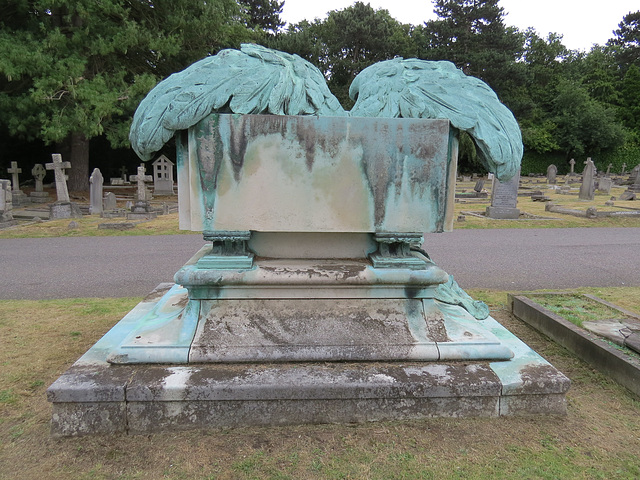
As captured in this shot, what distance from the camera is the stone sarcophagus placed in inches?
92.1

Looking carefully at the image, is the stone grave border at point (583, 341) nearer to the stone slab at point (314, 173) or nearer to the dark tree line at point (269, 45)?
the stone slab at point (314, 173)

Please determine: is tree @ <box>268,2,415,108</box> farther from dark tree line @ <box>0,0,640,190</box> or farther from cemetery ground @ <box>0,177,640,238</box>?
cemetery ground @ <box>0,177,640,238</box>

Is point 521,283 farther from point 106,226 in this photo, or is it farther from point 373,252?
point 106,226

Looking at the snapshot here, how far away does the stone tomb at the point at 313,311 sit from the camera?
2330 millimetres

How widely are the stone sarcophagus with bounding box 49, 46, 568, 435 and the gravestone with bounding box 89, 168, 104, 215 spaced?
11752mm

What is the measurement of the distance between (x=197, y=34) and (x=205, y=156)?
1531 cm

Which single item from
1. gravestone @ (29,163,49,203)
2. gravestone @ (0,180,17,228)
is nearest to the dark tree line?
gravestone @ (29,163,49,203)

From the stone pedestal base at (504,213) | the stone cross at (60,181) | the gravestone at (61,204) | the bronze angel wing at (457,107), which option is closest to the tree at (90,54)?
the stone cross at (60,181)

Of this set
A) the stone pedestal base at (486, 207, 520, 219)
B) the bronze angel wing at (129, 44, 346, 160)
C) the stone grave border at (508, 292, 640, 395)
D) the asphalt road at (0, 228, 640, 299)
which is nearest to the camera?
the bronze angel wing at (129, 44, 346, 160)

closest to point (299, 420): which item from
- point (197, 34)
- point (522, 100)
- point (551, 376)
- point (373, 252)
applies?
point (373, 252)

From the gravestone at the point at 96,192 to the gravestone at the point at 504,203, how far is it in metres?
11.1

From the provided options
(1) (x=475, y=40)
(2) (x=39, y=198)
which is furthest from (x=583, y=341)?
(1) (x=475, y=40)

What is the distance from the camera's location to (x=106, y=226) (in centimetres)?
1034

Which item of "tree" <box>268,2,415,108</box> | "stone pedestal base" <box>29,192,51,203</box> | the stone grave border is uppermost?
"tree" <box>268,2,415,108</box>
